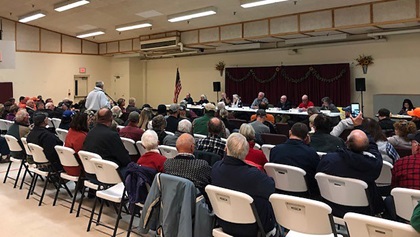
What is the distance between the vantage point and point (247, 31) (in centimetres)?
1127

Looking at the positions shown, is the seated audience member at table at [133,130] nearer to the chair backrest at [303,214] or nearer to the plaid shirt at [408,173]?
the chair backrest at [303,214]

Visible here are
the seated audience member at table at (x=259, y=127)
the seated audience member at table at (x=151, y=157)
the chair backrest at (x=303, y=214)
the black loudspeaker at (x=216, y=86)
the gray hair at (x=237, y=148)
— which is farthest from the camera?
the black loudspeaker at (x=216, y=86)

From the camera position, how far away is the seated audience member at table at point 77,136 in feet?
13.9

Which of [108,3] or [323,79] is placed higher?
[108,3]

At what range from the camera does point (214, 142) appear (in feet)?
12.9

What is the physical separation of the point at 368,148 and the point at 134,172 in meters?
2.09

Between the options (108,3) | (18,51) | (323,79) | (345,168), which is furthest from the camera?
(18,51)

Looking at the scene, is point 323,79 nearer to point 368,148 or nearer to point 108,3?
point 108,3

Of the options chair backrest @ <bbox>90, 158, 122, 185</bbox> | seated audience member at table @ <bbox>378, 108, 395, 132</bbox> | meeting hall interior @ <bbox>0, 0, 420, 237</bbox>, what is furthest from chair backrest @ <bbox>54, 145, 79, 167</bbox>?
seated audience member at table @ <bbox>378, 108, 395, 132</bbox>

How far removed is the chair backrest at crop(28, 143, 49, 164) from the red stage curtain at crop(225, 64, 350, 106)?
895cm

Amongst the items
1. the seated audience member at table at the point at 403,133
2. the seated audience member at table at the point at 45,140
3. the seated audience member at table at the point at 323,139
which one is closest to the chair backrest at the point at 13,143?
the seated audience member at table at the point at 45,140

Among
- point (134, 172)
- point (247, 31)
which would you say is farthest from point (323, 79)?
point (134, 172)

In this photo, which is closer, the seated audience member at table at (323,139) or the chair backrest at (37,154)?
the seated audience member at table at (323,139)

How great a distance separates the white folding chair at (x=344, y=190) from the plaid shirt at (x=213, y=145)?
1279 millimetres
